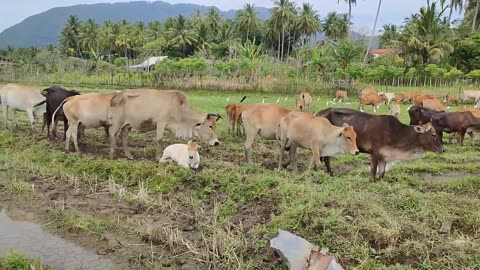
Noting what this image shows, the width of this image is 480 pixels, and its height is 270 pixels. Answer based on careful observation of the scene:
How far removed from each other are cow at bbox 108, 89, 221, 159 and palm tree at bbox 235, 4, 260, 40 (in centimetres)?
6412

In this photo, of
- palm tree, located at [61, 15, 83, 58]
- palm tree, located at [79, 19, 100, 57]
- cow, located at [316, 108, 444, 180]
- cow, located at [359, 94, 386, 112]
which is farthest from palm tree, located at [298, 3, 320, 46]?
cow, located at [316, 108, 444, 180]

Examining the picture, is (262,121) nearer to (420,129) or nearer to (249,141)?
(249,141)

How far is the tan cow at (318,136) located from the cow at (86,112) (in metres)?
4.75

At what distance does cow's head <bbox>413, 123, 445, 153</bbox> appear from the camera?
10.3 meters

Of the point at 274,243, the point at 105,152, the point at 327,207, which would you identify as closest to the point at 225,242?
the point at 274,243

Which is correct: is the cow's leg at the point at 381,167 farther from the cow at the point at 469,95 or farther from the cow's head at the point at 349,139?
the cow at the point at 469,95

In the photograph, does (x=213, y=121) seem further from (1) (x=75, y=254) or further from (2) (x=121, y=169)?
(1) (x=75, y=254)

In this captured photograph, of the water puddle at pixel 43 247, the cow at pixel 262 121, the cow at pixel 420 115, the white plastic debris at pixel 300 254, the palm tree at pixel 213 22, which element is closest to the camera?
the white plastic debris at pixel 300 254

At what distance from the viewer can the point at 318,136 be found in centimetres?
1027

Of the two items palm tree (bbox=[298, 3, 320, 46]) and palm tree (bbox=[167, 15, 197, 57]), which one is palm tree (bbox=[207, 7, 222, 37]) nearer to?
palm tree (bbox=[167, 15, 197, 57])

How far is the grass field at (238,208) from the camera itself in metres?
6.23

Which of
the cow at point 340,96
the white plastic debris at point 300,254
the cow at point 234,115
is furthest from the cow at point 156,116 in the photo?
the cow at point 340,96

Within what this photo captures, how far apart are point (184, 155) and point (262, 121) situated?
2.11 m

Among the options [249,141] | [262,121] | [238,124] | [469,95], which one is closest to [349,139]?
[262,121]
